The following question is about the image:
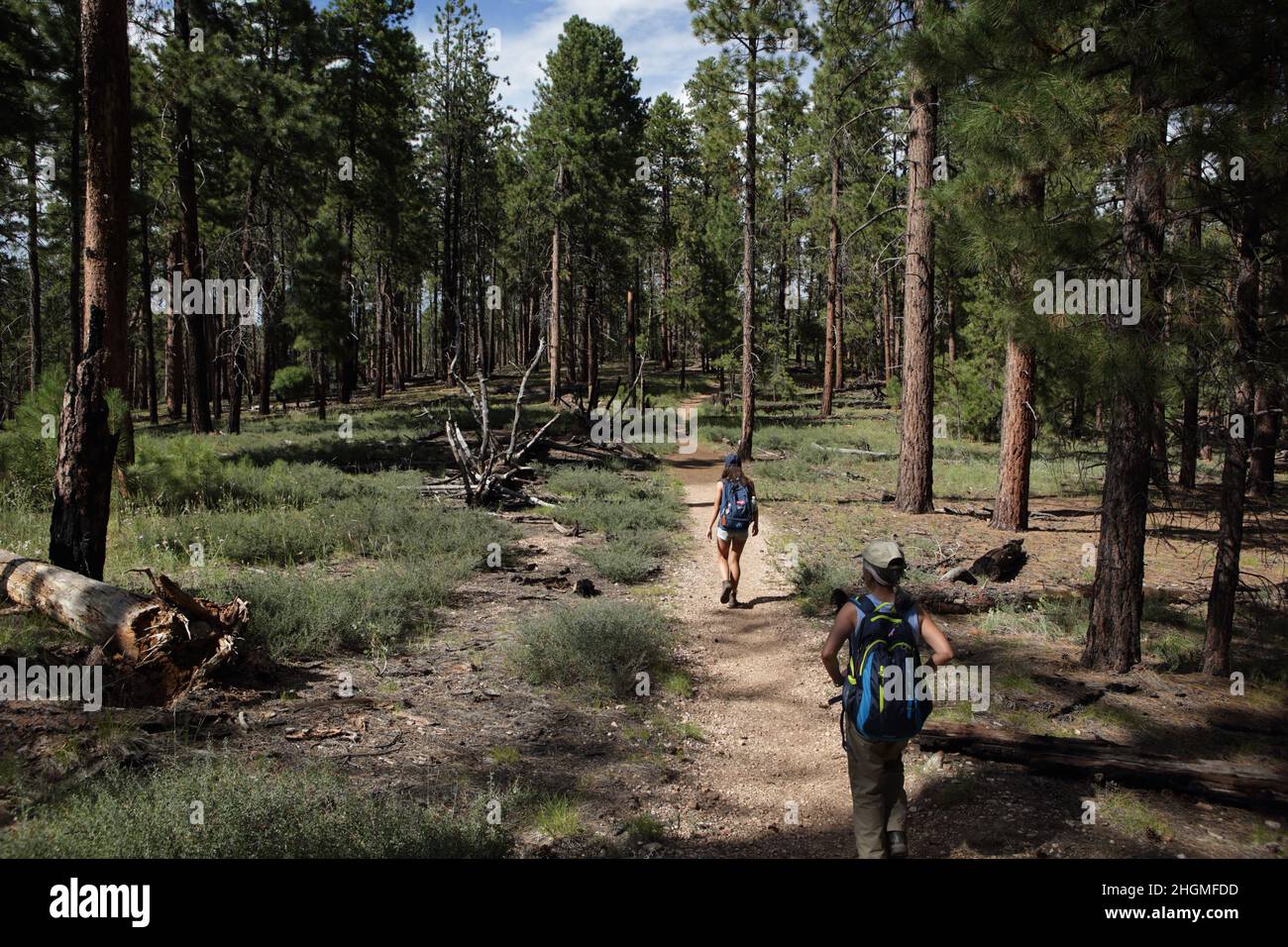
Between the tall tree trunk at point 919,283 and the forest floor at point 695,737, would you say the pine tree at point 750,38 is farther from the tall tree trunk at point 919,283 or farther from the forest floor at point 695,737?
the forest floor at point 695,737

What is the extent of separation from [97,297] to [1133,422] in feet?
37.1

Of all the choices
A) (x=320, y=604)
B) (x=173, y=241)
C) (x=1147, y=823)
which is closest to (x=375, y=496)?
(x=320, y=604)

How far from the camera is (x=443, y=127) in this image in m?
37.5

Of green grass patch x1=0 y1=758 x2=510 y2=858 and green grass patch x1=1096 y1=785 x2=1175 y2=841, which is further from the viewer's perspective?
green grass patch x1=1096 y1=785 x2=1175 y2=841

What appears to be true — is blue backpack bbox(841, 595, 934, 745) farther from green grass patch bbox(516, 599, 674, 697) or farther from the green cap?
green grass patch bbox(516, 599, 674, 697)

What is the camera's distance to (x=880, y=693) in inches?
149

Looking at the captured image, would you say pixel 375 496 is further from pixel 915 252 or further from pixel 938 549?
pixel 915 252

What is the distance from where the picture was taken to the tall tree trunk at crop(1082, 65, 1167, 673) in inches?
260

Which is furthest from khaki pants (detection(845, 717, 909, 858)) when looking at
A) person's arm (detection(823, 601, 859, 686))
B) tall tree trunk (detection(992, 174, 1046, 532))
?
tall tree trunk (detection(992, 174, 1046, 532))

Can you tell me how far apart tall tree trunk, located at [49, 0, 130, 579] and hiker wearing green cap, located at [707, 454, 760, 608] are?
6785mm

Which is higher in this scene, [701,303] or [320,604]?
[701,303]

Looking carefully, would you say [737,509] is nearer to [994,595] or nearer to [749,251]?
[994,595]
